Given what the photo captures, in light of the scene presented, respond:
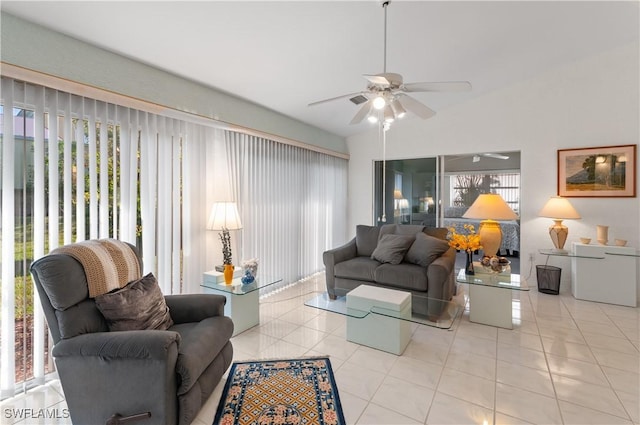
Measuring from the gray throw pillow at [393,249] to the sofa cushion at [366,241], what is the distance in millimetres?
342

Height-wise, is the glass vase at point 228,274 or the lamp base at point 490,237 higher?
the lamp base at point 490,237

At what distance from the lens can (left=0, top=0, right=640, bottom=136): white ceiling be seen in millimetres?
2217

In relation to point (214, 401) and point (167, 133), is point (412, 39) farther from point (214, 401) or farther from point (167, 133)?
point (214, 401)

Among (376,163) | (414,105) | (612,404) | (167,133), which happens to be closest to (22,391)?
(167,133)

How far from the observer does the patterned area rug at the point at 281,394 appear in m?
1.88

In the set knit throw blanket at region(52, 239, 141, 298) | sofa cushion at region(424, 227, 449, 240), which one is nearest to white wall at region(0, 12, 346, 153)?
knit throw blanket at region(52, 239, 141, 298)

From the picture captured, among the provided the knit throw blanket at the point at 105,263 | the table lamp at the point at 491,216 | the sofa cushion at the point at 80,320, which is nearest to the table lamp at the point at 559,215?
the table lamp at the point at 491,216

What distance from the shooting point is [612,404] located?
1969 mm

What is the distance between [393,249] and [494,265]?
3.58 feet

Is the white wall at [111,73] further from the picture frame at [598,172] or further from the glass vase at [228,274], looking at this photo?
the picture frame at [598,172]

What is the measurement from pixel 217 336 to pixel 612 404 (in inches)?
102

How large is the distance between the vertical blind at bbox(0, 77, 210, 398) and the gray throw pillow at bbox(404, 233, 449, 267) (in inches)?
101

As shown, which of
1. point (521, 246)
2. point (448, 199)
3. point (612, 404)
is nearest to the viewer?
point (612, 404)

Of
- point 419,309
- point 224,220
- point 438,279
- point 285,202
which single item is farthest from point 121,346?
point 285,202
